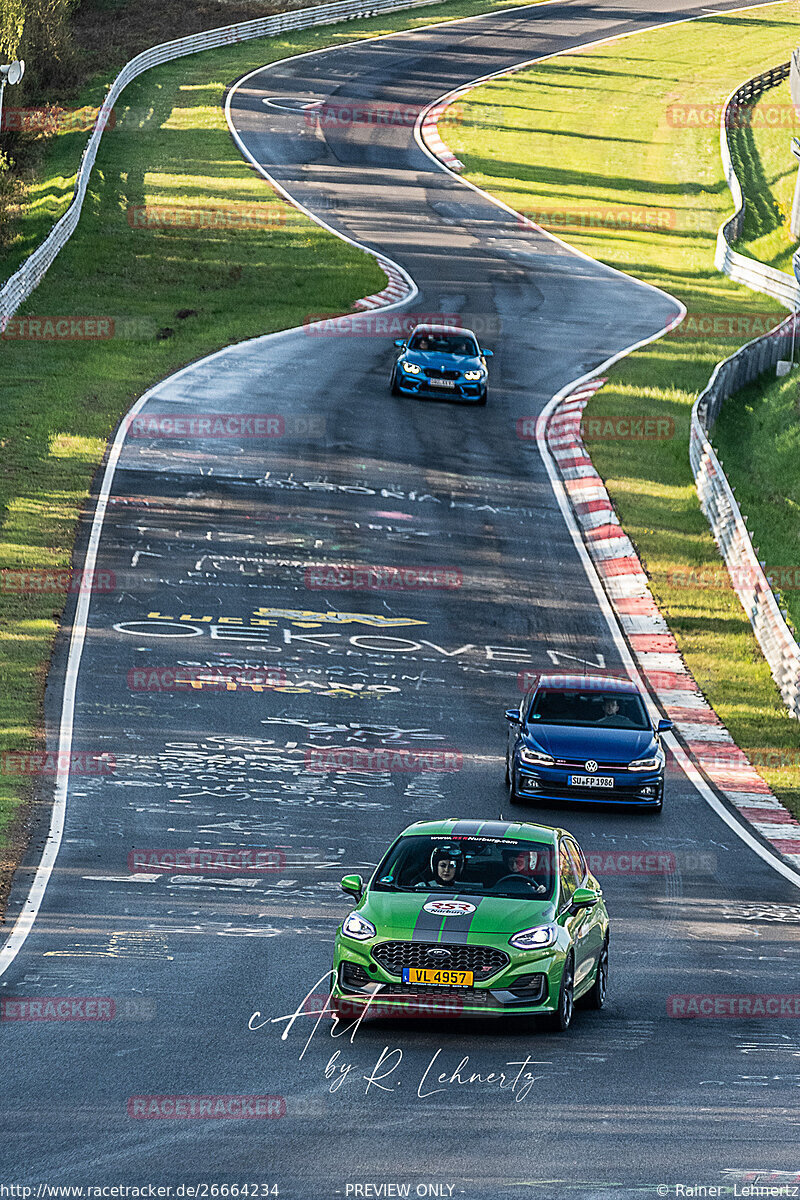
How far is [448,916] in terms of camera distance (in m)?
12.1

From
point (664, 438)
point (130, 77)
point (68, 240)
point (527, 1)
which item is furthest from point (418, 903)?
point (527, 1)

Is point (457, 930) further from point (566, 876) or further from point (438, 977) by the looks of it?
point (566, 876)

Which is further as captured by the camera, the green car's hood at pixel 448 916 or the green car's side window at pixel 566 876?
the green car's side window at pixel 566 876

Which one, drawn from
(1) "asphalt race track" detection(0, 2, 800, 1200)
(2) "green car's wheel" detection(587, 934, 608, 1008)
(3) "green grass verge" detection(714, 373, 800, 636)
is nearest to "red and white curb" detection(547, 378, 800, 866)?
(1) "asphalt race track" detection(0, 2, 800, 1200)

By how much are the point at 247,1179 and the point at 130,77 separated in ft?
239

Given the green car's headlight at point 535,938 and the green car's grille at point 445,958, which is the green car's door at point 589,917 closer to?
the green car's headlight at point 535,938

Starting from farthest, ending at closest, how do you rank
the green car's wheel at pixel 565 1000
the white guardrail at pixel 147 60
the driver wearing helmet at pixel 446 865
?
the white guardrail at pixel 147 60 < the driver wearing helmet at pixel 446 865 < the green car's wheel at pixel 565 1000

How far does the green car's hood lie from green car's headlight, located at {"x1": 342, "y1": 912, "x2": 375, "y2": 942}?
43 millimetres

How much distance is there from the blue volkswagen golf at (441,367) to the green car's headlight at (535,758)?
20737 millimetres

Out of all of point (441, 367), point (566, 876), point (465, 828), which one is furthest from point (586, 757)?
point (441, 367)

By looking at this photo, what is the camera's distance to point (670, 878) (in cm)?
1733

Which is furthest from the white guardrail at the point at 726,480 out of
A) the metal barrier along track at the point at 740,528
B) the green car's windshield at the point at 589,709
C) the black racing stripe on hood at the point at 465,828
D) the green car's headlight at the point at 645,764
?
the black racing stripe on hood at the point at 465,828

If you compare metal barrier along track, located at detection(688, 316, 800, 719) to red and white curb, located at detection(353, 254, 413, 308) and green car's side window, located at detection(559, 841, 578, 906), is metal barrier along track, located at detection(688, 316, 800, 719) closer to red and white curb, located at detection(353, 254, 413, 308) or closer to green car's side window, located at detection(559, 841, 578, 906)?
red and white curb, located at detection(353, 254, 413, 308)

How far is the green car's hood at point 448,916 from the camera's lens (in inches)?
469
